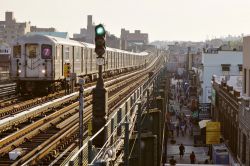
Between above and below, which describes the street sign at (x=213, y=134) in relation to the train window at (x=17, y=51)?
below

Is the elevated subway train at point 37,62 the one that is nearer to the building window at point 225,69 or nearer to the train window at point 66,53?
the train window at point 66,53

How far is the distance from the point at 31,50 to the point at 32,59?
536 millimetres

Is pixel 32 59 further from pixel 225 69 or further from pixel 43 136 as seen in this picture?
pixel 225 69

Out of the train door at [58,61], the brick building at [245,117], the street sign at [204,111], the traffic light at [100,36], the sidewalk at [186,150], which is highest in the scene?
the traffic light at [100,36]

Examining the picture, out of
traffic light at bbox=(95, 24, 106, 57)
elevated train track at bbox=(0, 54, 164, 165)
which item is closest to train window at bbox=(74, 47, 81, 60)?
elevated train track at bbox=(0, 54, 164, 165)

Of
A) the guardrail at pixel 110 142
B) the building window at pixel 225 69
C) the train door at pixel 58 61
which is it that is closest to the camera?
the guardrail at pixel 110 142

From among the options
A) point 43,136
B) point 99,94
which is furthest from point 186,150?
point 99,94

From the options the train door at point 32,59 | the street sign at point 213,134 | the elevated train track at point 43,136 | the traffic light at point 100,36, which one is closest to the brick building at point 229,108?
the street sign at point 213,134

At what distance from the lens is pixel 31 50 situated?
1109 inches

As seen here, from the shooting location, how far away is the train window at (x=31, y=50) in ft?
92.4

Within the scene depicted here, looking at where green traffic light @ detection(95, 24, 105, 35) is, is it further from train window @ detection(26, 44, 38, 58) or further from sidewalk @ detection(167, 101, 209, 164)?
sidewalk @ detection(167, 101, 209, 164)

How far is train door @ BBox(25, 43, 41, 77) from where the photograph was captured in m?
28.2

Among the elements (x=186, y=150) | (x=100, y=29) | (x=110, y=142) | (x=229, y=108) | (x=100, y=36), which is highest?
(x=100, y=29)

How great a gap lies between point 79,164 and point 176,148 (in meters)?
36.3
